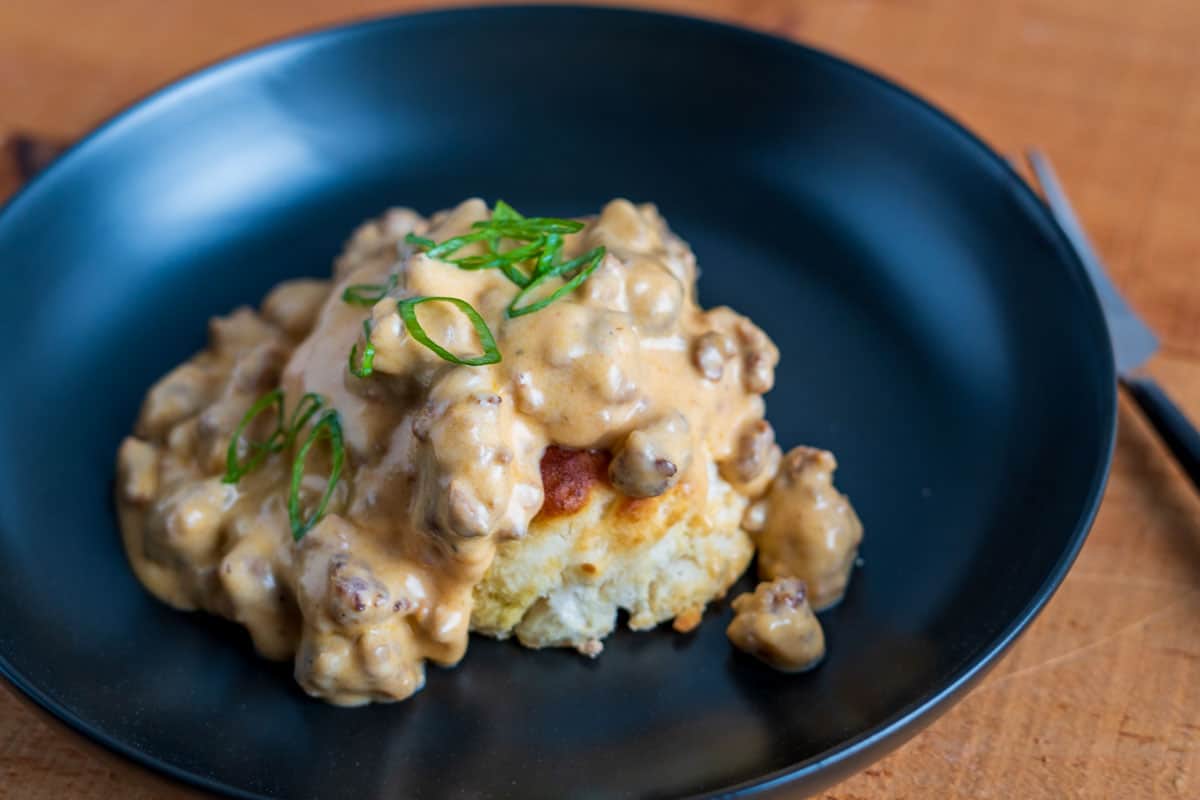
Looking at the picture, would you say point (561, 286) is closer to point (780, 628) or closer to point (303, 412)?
point (303, 412)

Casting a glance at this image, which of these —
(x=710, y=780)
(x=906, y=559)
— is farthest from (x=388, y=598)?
(x=906, y=559)

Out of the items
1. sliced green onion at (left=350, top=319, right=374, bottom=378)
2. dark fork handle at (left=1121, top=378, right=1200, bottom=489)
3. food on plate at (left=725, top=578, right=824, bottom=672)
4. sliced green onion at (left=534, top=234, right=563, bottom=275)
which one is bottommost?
dark fork handle at (left=1121, top=378, right=1200, bottom=489)

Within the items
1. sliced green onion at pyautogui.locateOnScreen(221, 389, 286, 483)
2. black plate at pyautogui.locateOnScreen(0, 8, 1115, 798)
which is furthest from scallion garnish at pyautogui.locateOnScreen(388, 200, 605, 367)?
black plate at pyautogui.locateOnScreen(0, 8, 1115, 798)

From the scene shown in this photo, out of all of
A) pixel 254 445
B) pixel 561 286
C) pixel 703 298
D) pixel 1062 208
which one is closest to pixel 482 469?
pixel 561 286

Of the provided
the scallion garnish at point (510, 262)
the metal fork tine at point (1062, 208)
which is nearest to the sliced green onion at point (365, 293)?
the scallion garnish at point (510, 262)

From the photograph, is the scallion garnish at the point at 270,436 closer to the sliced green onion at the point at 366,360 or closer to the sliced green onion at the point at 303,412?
the sliced green onion at the point at 303,412

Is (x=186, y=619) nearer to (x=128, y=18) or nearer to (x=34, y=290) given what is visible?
(x=34, y=290)

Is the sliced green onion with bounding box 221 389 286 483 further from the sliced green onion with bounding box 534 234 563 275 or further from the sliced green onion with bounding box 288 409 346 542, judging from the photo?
the sliced green onion with bounding box 534 234 563 275
